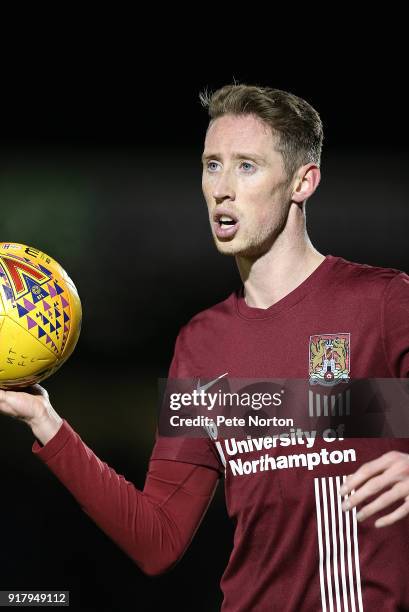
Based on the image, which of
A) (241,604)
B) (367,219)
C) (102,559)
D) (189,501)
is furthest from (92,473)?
(367,219)

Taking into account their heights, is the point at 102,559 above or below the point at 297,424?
below

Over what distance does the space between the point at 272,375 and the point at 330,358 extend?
15cm

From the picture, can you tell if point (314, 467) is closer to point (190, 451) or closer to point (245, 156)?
point (190, 451)

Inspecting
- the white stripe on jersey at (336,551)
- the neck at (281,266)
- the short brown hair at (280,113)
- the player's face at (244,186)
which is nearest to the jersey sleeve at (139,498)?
the white stripe on jersey at (336,551)

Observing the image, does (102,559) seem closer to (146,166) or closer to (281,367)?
(146,166)

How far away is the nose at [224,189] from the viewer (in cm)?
212

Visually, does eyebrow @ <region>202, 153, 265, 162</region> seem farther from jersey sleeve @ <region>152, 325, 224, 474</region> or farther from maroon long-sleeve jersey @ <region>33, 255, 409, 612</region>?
jersey sleeve @ <region>152, 325, 224, 474</region>

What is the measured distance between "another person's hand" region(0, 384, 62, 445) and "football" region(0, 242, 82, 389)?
0.03 meters

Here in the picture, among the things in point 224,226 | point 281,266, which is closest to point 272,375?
point 281,266

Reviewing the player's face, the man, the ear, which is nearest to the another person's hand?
the man

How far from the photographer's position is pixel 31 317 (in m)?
1.97

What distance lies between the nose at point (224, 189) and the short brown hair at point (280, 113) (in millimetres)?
157

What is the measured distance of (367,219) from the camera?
4.40 m

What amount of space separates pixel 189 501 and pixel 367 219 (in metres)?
2.51
